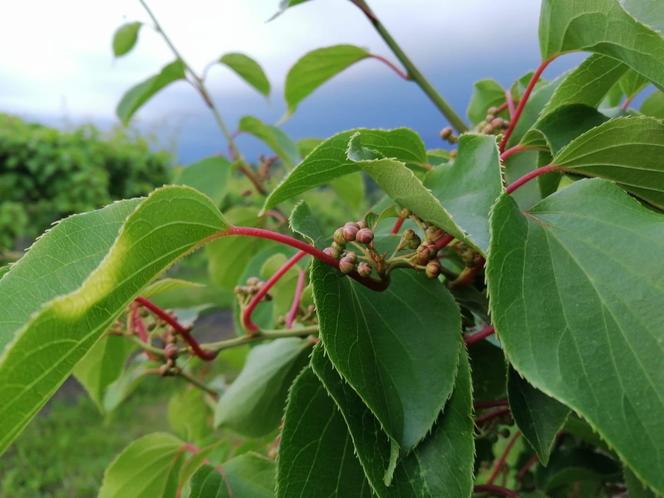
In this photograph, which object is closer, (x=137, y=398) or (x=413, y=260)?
(x=413, y=260)

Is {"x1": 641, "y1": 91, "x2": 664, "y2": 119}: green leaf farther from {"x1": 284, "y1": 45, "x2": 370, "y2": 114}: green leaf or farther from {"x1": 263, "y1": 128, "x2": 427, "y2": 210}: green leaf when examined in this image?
{"x1": 284, "y1": 45, "x2": 370, "y2": 114}: green leaf

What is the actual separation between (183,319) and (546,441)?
0.73 meters

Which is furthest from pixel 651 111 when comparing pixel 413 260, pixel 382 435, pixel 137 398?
pixel 137 398

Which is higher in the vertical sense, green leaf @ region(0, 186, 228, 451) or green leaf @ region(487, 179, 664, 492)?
green leaf @ region(0, 186, 228, 451)

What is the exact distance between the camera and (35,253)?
46cm

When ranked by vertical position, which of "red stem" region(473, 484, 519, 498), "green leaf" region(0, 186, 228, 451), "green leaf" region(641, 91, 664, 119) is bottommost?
"red stem" region(473, 484, 519, 498)

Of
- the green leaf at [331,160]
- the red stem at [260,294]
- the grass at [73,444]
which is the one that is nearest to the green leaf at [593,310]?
the green leaf at [331,160]

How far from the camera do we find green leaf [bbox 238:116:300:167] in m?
1.48

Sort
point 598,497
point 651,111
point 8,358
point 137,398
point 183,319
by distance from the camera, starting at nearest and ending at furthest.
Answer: point 8,358 < point 651,111 < point 598,497 < point 183,319 < point 137,398

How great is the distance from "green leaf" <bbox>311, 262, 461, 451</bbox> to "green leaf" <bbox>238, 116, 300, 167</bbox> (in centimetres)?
94

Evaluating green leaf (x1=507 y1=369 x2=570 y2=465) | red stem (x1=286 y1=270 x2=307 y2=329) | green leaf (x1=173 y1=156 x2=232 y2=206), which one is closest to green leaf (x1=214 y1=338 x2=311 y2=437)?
red stem (x1=286 y1=270 x2=307 y2=329)

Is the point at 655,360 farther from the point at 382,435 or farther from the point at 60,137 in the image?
the point at 60,137

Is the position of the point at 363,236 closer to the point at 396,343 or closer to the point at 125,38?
the point at 396,343

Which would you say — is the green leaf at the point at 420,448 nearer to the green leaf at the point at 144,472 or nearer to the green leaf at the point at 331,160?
the green leaf at the point at 331,160
